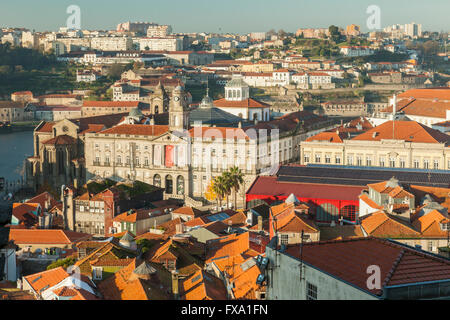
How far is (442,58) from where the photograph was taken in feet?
387

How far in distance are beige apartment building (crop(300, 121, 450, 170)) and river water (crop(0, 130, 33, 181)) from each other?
17764mm

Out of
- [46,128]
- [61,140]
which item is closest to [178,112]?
[61,140]

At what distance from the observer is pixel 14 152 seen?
5541 centimetres

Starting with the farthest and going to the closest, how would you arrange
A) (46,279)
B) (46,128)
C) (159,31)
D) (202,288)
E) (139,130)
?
1. (159,31)
2. (46,128)
3. (139,130)
4. (46,279)
5. (202,288)

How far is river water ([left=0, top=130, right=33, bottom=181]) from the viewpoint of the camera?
4550cm

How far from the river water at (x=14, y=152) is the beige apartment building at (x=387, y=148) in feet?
58.3

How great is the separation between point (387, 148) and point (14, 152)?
31554 mm

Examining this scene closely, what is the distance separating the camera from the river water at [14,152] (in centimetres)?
4550

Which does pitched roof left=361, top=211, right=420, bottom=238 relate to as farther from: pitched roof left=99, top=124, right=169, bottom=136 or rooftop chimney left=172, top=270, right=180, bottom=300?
pitched roof left=99, top=124, right=169, bottom=136

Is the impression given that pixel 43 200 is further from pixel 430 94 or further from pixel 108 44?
pixel 108 44

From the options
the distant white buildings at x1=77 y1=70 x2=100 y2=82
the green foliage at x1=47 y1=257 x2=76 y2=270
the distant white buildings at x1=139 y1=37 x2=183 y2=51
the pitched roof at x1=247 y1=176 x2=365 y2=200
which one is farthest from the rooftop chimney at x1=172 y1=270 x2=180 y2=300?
the distant white buildings at x1=139 y1=37 x2=183 y2=51

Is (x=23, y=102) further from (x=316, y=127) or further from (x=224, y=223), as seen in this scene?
(x=224, y=223)
